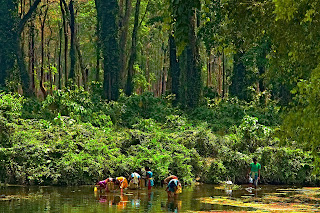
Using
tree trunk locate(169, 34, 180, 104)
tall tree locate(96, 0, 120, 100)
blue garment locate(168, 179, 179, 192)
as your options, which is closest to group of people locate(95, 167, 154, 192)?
blue garment locate(168, 179, 179, 192)

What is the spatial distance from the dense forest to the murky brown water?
1.73 meters

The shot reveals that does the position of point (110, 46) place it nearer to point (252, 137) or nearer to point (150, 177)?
point (252, 137)

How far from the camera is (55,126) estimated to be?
27062 millimetres

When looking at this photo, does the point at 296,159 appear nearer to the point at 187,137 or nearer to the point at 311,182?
the point at 311,182

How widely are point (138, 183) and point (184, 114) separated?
1423cm

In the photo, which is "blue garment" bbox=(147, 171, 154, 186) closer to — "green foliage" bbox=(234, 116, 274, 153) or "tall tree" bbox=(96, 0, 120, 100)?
"green foliage" bbox=(234, 116, 274, 153)

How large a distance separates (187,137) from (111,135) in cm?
363

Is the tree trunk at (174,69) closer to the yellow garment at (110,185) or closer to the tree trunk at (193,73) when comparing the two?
the tree trunk at (193,73)

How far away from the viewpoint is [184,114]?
119ft

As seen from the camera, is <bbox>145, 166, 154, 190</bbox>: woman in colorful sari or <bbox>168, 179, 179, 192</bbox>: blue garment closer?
<bbox>168, 179, 179, 192</bbox>: blue garment

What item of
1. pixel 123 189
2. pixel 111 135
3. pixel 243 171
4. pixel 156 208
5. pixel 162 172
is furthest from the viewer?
pixel 111 135

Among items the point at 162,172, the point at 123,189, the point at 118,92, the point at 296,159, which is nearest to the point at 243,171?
the point at 296,159

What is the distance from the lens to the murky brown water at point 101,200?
16778 mm

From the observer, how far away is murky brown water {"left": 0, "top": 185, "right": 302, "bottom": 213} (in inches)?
661
